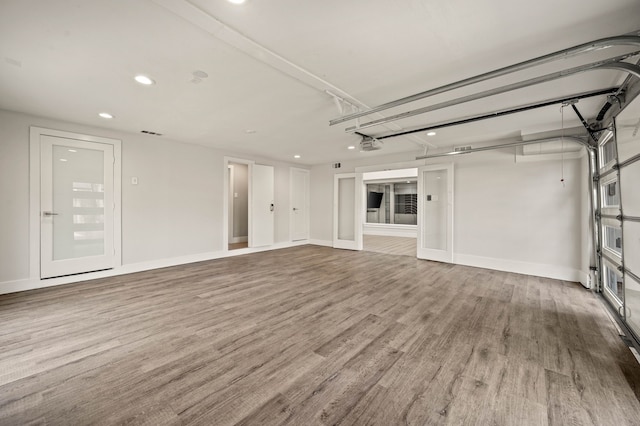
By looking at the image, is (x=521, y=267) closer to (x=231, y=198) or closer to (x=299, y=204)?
(x=299, y=204)

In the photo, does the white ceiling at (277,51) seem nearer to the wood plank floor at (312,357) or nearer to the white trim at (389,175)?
the wood plank floor at (312,357)

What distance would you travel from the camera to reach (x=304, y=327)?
2559 millimetres

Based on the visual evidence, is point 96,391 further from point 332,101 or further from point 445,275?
point 445,275

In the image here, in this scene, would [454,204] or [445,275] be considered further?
[454,204]

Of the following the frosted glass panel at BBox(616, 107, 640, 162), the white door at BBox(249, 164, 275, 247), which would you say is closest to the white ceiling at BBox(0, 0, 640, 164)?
the frosted glass panel at BBox(616, 107, 640, 162)

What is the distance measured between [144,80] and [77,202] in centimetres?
296

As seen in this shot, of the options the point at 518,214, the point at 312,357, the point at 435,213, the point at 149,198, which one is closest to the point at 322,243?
the point at 435,213

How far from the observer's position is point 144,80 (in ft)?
8.94

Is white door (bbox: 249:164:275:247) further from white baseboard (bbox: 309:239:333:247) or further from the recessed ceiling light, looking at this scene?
the recessed ceiling light

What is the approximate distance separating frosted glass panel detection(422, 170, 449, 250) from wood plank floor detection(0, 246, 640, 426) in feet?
6.86

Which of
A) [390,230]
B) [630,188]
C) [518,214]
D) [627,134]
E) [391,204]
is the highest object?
[627,134]

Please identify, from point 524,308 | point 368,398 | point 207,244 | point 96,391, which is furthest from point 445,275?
point 207,244

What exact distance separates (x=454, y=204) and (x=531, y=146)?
1.67m

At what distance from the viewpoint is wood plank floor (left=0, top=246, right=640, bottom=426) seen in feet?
4.96
